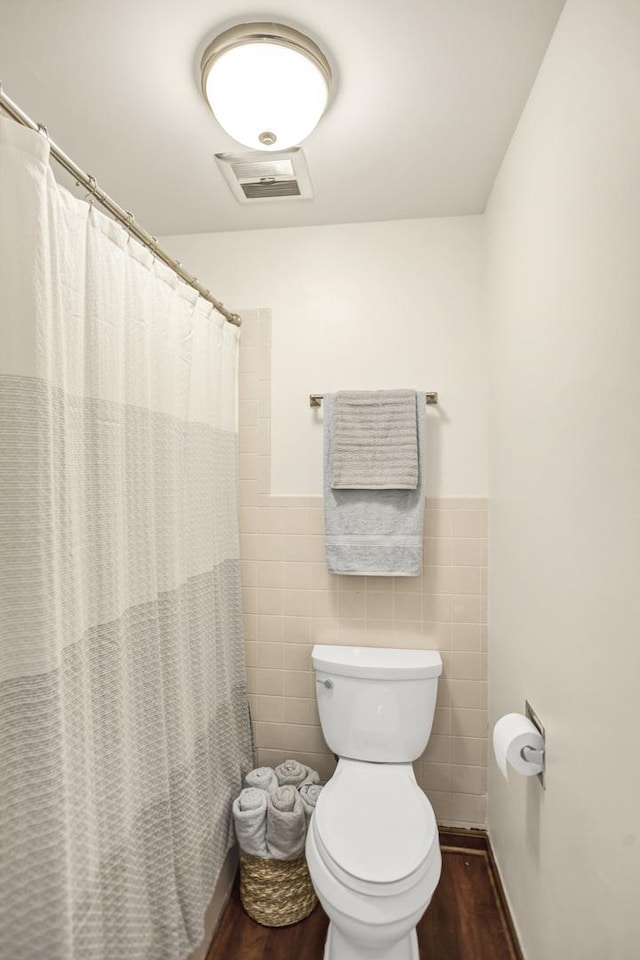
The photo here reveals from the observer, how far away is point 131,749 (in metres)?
1.14

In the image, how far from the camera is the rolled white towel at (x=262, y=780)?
1731 millimetres

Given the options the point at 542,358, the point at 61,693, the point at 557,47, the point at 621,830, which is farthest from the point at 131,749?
the point at 557,47

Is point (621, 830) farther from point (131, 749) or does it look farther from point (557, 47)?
point (557, 47)

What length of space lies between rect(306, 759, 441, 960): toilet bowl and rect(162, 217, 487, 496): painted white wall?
3.42 feet

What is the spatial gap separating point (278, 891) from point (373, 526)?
1.20 metres

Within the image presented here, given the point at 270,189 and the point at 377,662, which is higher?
the point at 270,189

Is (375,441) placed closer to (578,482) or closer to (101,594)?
(578,482)

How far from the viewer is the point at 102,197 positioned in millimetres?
A: 1080

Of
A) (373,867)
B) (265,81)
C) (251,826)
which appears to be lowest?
(251,826)

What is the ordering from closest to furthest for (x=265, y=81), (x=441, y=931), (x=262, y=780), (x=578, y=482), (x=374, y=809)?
1. (x=578, y=482)
2. (x=265, y=81)
3. (x=374, y=809)
4. (x=441, y=931)
5. (x=262, y=780)

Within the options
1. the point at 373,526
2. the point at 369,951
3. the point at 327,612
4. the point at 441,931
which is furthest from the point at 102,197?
the point at 441,931

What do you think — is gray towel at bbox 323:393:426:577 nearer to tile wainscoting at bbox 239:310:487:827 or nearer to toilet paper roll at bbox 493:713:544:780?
tile wainscoting at bbox 239:310:487:827

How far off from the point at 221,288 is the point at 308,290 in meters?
0.37

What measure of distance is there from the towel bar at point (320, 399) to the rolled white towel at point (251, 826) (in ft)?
4.62
